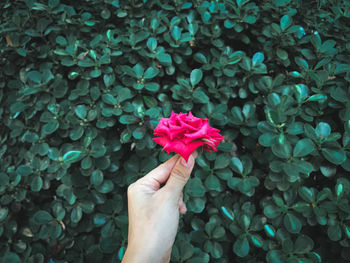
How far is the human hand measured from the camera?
0.81 meters

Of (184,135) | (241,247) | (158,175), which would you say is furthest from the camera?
(241,247)

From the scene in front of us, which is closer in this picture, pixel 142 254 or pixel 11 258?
pixel 142 254

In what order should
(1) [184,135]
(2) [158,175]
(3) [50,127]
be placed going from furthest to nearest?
(3) [50,127], (2) [158,175], (1) [184,135]

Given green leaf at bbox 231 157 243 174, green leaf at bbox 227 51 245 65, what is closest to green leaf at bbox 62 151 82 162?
green leaf at bbox 231 157 243 174

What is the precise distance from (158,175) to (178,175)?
0.26 feet

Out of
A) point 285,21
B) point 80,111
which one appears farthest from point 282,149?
point 80,111

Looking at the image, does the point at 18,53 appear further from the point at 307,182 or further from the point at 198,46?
the point at 307,182

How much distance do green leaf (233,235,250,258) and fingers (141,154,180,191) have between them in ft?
1.32

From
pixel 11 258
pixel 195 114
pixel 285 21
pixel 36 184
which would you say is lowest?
pixel 11 258

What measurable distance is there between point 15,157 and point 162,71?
0.84 meters

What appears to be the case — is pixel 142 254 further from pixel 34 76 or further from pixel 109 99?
pixel 34 76

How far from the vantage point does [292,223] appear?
97 cm

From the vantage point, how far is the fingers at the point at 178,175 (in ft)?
2.71

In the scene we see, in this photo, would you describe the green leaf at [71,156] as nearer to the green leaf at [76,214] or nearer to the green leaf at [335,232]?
the green leaf at [76,214]
